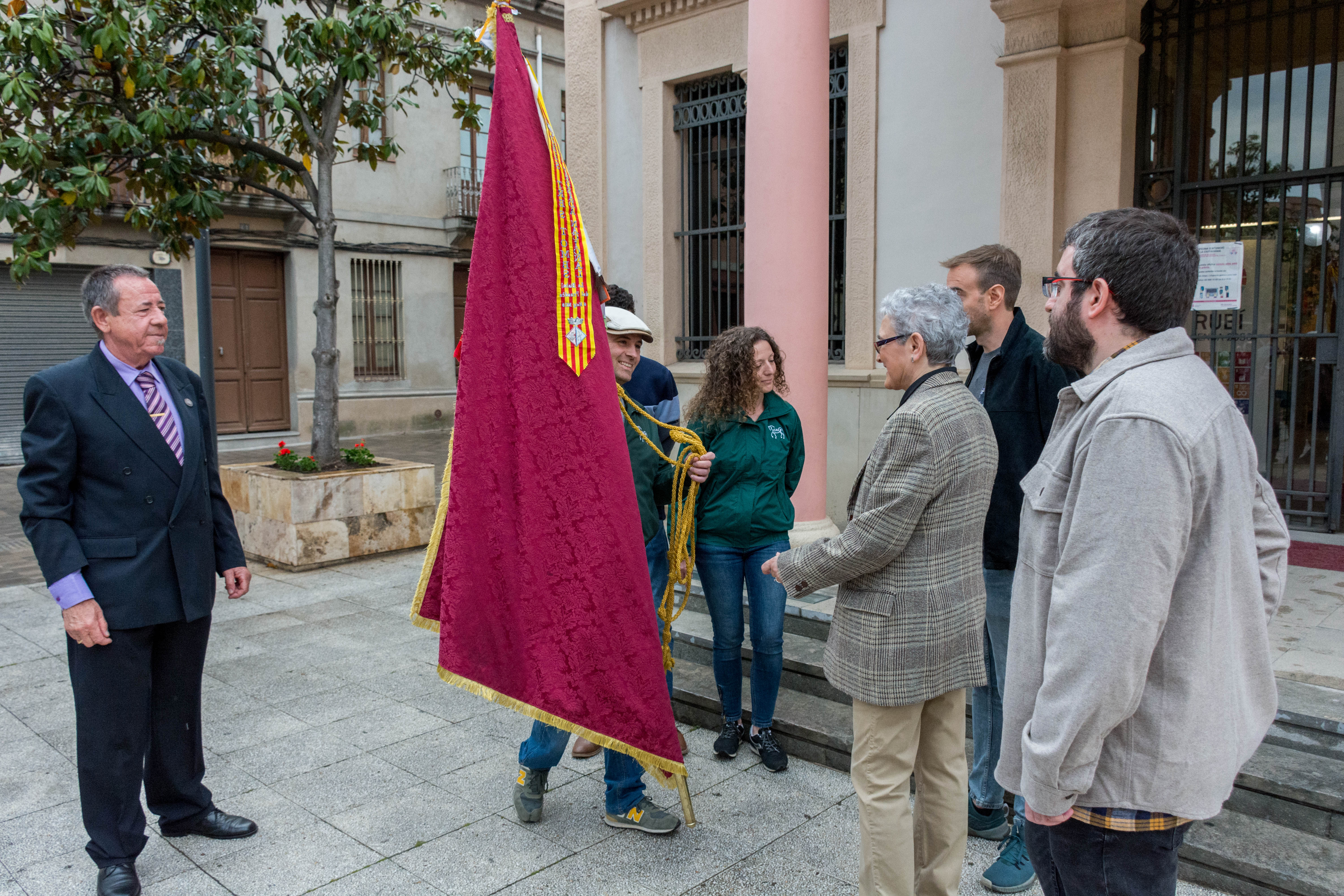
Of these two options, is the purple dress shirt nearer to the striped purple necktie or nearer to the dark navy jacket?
the striped purple necktie

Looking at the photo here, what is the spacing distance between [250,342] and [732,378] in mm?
14339

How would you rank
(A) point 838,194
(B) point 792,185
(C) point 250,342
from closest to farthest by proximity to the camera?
1. (B) point 792,185
2. (A) point 838,194
3. (C) point 250,342

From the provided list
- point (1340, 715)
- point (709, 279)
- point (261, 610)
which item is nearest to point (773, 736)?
point (1340, 715)

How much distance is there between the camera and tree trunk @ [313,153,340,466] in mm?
7613

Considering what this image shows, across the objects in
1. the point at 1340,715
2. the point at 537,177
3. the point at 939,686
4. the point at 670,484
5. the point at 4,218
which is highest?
the point at 4,218

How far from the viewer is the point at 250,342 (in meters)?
15.8

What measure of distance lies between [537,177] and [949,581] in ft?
5.37

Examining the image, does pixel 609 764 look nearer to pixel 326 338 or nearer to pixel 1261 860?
pixel 1261 860

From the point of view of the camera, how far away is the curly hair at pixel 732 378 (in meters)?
3.64

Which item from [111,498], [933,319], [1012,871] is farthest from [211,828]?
[933,319]

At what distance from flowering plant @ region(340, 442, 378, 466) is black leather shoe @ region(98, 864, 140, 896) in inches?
200

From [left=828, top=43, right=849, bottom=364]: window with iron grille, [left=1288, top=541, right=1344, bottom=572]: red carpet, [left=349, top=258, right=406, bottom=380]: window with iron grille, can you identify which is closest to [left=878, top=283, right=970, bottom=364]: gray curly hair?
[left=1288, top=541, right=1344, bottom=572]: red carpet

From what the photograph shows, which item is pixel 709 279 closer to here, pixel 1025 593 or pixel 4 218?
pixel 4 218

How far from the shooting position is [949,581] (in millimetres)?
2447
